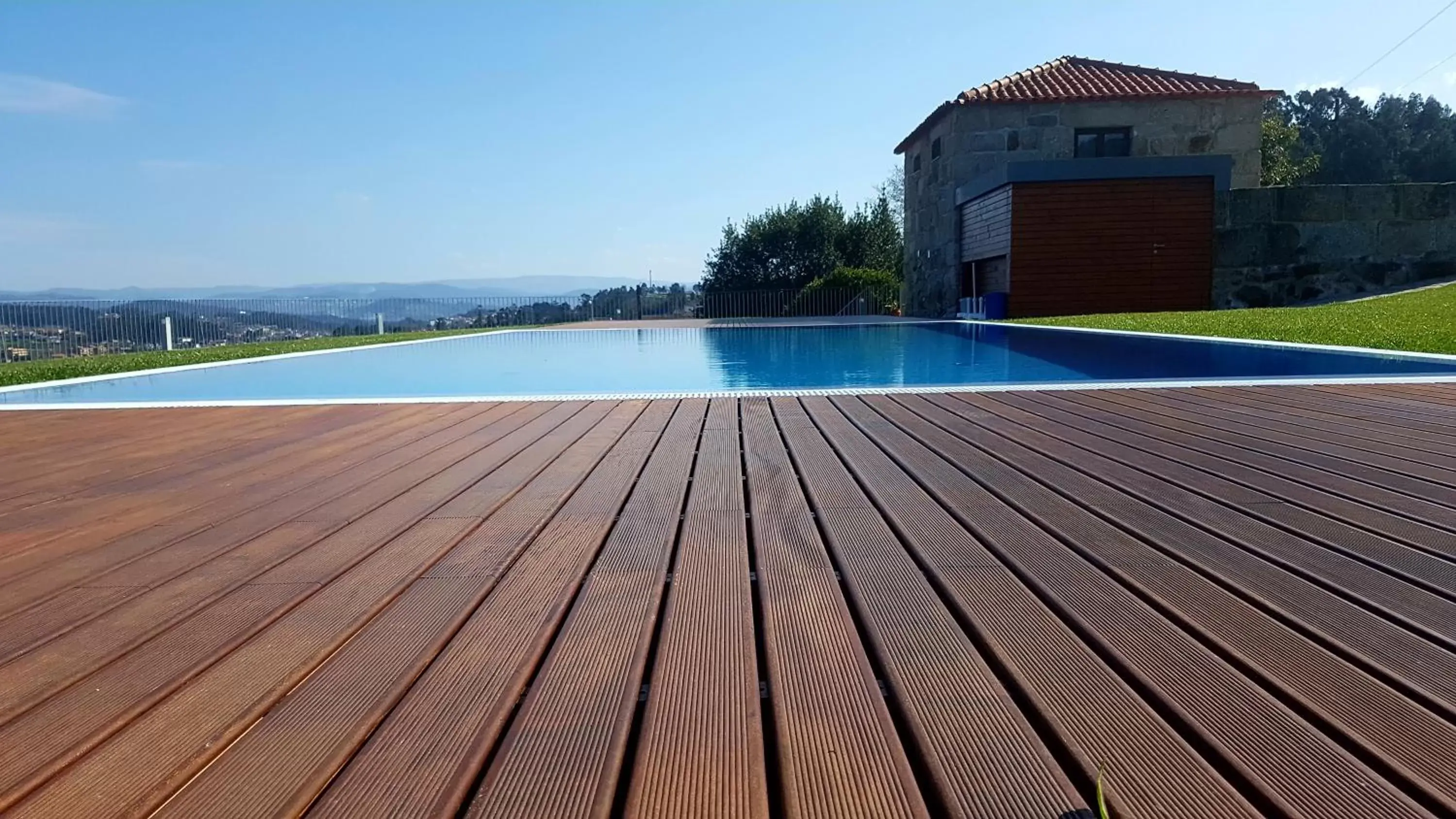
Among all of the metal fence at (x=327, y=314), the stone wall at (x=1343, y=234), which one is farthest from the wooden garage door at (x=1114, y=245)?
the metal fence at (x=327, y=314)

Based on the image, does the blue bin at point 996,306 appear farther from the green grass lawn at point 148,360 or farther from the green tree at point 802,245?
the green tree at point 802,245

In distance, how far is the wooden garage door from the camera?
568 inches

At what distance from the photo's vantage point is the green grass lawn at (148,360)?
8.55 metres

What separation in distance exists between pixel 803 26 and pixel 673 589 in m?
17.1

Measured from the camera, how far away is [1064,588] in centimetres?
178

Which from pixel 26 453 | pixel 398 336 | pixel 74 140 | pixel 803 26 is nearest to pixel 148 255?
pixel 74 140

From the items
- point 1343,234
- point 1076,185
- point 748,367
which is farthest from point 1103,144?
point 748,367

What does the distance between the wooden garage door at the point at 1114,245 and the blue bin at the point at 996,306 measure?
0.52ft

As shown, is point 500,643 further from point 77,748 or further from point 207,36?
point 207,36

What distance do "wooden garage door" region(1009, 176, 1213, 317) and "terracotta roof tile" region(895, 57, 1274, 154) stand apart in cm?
402

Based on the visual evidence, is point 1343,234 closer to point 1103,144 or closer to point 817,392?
point 1103,144

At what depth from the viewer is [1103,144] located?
59.1 feet

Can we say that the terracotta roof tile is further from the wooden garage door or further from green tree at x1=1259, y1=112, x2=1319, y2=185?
green tree at x1=1259, y1=112, x2=1319, y2=185

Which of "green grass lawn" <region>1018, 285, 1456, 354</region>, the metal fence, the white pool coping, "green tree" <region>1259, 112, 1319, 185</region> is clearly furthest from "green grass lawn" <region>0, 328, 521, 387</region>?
"green tree" <region>1259, 112, 1319, 185</region>
